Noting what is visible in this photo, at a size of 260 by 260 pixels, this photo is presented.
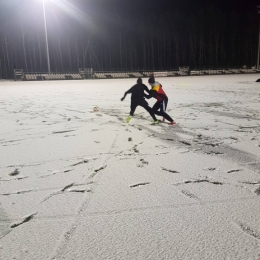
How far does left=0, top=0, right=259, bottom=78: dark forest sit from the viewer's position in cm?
4866

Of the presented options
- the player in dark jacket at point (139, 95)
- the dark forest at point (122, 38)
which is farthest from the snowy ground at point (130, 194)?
the dark forest at point (122, 38)

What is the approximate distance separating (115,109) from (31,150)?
15.6ft

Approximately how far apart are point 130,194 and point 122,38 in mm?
53291

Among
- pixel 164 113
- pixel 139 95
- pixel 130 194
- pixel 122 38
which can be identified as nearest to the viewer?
pixel 130 194

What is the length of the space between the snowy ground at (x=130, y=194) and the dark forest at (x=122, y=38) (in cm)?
4583

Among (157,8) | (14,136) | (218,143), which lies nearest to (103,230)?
(218,143)

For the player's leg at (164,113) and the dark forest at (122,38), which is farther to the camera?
the dark forest at (122,38)

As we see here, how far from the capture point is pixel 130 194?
8.88 ft

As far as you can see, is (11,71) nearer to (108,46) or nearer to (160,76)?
(108,46)

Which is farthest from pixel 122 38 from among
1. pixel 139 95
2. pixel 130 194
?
pixel 130 194

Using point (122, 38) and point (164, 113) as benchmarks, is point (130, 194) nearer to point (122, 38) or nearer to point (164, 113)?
point (164, 113)

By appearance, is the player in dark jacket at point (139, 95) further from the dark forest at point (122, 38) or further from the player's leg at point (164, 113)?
the dark forest at point (122, 38)

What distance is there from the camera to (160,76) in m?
32.1

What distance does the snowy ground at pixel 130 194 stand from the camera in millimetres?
1902
